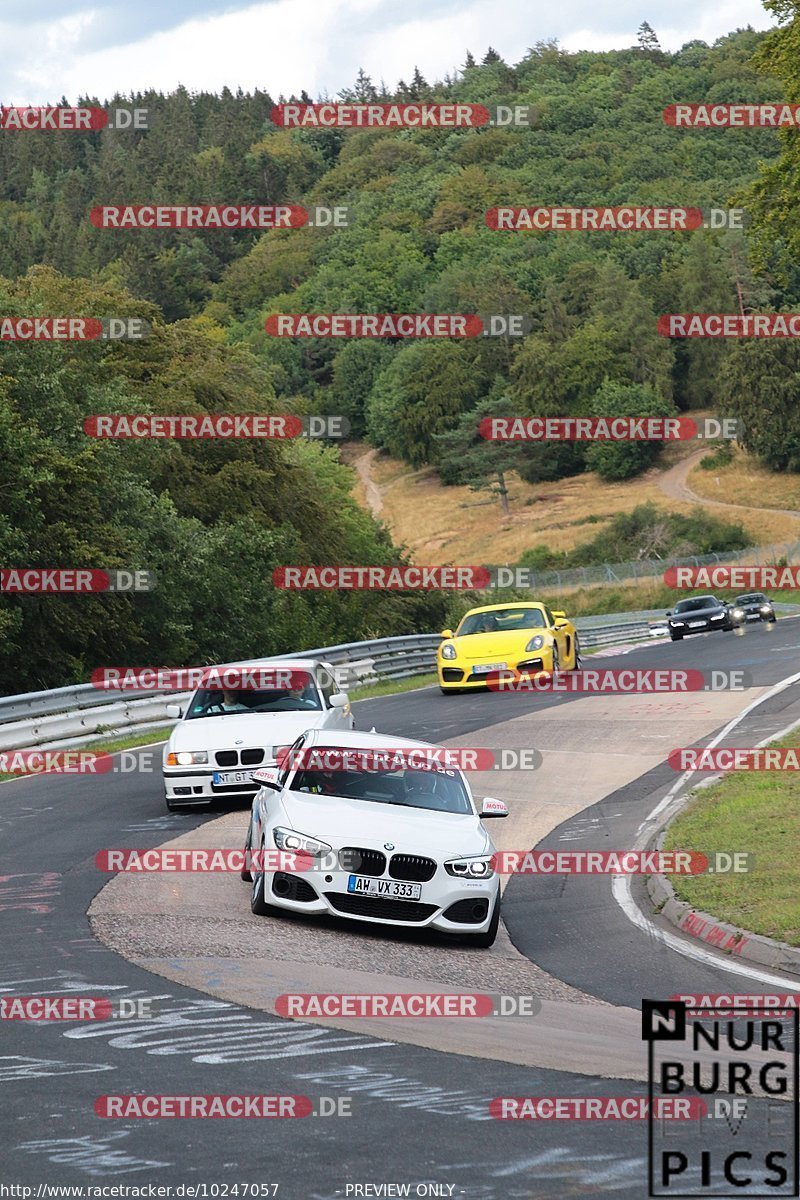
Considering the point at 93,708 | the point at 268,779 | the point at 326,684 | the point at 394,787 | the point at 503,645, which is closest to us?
the point at 394,787

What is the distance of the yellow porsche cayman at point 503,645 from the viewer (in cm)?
2846

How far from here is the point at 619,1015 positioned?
854 centimetres

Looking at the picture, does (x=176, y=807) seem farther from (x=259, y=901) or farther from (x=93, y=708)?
(x=93, y=708)

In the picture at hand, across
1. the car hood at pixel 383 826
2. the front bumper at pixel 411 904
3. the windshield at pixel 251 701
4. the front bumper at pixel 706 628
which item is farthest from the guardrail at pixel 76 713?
the front bumper at pixel 706 628

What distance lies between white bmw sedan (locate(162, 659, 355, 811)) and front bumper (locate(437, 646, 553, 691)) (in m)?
11.8

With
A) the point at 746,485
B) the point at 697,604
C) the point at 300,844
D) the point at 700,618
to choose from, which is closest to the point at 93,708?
the point at 300,844

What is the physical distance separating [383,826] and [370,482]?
132206mm

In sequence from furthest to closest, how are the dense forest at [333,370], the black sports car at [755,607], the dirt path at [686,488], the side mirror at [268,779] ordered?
the dirt path at [686,488] < the black sports car at [755,607] < the dense forest at [333,370] < the side mirror at [268,779]

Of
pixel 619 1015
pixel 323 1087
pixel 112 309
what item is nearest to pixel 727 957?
pixel 619 1015

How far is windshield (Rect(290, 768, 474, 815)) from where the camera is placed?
462 inches

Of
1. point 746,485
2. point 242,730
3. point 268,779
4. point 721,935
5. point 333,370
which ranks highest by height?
point 333,370

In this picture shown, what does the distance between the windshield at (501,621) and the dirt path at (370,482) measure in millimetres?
99173

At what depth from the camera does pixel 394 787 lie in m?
11.9

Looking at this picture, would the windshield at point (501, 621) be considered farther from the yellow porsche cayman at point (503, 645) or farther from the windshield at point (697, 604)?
the windshield at point (697, 604)
